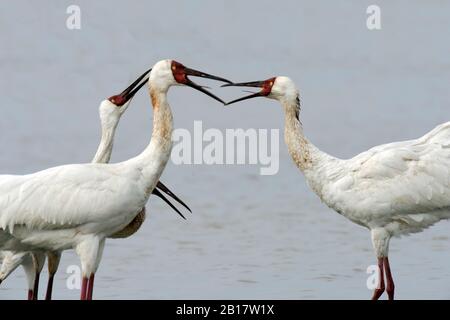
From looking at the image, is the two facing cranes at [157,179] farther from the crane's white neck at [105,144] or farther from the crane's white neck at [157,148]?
the crane's white neck at [105,144]

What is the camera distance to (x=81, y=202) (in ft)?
57.1

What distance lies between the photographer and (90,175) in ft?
57.5

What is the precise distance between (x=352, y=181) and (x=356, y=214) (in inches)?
15.6

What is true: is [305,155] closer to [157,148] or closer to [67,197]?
[157,148]

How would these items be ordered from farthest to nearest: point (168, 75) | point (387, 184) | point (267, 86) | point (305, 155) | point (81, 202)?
point (267, 86)
point (305, 155)
point (387, 184)
point (168, 75)
point (81, 202)

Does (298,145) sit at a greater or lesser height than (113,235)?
greater

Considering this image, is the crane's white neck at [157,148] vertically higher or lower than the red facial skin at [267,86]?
lower

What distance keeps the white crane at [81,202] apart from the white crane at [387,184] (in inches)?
81.7

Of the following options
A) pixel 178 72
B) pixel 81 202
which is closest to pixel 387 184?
pixel 178 72

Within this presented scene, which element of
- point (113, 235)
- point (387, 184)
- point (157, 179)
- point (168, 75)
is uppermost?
point (168, 75)

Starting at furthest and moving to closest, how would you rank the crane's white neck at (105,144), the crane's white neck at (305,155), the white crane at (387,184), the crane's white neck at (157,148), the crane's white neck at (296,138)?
the crane's white neck at (105,144) < the crane's white neck at (296,138) < the crane's white neck at (305,155) < the white crane at (387,184) < the crane's white neck at (157,148)

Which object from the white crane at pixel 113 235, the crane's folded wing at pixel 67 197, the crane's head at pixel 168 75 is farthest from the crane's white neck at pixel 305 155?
the crane's folded wing at pixel 67 197

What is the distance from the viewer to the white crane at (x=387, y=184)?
18.7 meters

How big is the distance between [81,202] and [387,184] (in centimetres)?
367
